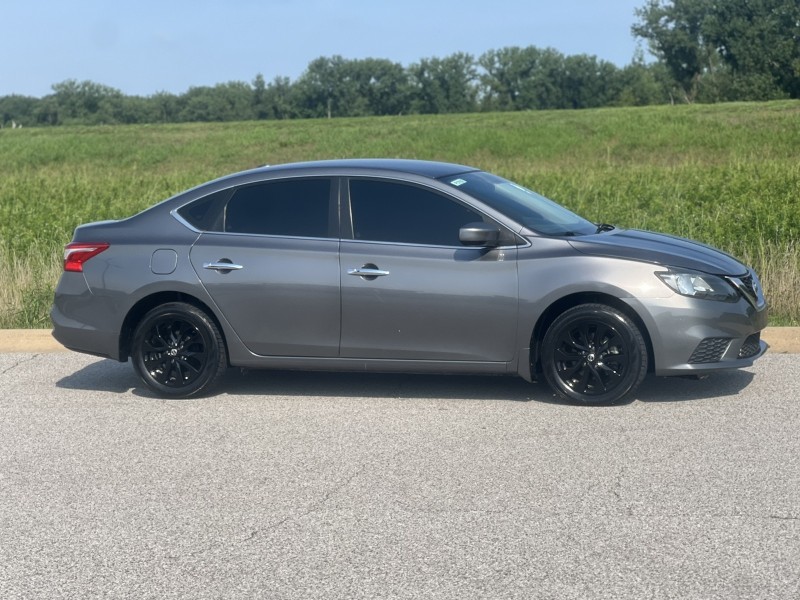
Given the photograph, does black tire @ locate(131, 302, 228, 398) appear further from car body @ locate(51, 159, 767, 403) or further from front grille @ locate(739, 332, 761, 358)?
front grille @ locate(739, 332, 761, 358)

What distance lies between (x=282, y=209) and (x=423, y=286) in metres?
1.22

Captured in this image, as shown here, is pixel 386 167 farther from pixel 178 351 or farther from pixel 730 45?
pixel 730 45

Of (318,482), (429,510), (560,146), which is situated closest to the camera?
(429,510)

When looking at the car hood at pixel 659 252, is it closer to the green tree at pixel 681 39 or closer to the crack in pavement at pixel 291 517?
the crack in pavement at pixel 291 517

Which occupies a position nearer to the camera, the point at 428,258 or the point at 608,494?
the point at 608,494

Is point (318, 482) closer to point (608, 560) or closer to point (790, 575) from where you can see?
point (608, 560)

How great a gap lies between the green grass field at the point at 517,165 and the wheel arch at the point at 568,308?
3.30m

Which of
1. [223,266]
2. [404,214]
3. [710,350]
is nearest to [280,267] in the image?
[223,266]

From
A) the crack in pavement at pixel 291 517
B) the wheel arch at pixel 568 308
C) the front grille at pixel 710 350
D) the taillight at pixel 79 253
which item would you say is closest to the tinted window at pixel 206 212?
the taillight at pixel 79 253

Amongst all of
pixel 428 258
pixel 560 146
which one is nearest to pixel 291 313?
pixel 428 258

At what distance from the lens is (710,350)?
24.0 feet

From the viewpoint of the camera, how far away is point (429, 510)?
5.36 meters

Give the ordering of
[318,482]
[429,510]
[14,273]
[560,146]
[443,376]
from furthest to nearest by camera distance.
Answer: [560,146], [14,273], [443,376], [318,482], [429,510]

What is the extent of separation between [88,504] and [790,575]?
3246mm
